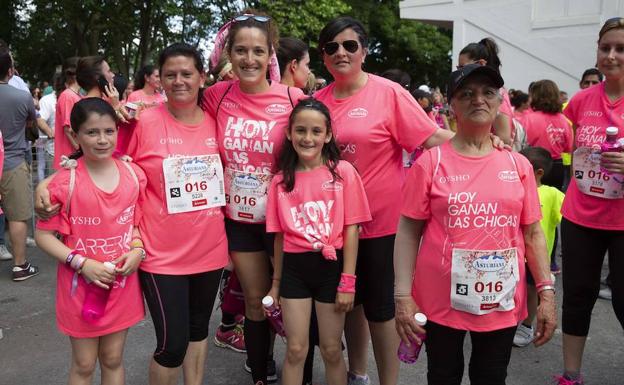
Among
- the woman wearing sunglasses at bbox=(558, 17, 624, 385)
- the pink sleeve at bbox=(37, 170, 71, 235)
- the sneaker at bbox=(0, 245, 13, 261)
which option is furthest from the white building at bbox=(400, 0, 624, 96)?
the pink sleeve at bbox=(37, 170, 71, 235)

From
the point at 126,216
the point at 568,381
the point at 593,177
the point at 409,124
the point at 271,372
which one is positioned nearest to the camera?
the point at 126,216

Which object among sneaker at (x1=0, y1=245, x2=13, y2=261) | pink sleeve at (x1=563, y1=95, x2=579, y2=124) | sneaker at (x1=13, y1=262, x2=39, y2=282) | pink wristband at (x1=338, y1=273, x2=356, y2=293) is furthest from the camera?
Result: sneaker at (x1=0, y1=245, x2=13, y2=261)

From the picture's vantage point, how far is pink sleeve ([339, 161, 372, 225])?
9.30ft

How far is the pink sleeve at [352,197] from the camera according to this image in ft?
9.30

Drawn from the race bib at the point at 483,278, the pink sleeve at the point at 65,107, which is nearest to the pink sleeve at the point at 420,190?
the race bib at the point at 483,278

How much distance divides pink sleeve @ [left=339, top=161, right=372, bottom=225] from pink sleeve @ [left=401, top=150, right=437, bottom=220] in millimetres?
436

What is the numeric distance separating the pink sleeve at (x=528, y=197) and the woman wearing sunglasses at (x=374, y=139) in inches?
22.4

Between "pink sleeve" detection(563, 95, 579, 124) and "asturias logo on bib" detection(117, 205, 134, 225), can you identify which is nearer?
"asturias logo on bib" detection(117, 205, 134, 225)

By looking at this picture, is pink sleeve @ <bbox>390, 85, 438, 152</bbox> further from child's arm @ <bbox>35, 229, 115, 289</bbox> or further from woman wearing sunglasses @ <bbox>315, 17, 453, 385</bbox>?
child's arm @ <bbox>35, 229, 115, 289</bbox>

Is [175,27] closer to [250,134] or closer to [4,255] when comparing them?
[4,255]

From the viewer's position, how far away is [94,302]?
2.60 meters

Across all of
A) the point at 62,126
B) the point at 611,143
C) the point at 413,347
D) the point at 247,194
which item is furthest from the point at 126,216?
the point at 62,126

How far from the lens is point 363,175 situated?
118 inches

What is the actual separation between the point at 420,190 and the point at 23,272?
4.97m
